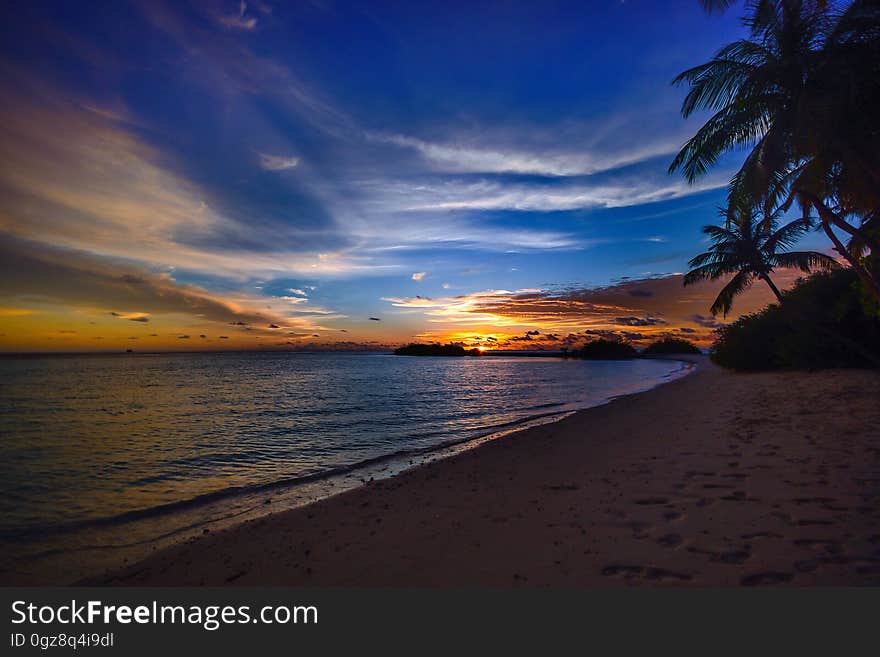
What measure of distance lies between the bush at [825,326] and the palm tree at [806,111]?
242 inches

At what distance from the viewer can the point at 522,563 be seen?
14.1 feet

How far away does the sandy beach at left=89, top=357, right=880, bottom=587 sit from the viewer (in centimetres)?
399

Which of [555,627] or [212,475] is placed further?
[212,475]

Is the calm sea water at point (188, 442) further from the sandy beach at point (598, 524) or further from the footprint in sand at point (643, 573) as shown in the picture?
the footprint in sand at point (643, 573)

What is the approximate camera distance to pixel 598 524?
5.17 meters

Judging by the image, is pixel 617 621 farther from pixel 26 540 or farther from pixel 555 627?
pixel 26 540

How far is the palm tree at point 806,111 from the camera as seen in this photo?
9.55 m

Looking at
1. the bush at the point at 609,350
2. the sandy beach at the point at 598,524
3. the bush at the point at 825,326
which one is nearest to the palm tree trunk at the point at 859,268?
the sandy beach at the point at 598,524

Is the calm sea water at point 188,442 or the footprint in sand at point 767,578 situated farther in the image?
the calm sea water at point 188,442

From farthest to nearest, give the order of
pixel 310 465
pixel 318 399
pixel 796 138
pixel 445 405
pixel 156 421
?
pixel 318 399, pixel 445 405, pixel 156 421, pixel 310 465, pixel 796 138

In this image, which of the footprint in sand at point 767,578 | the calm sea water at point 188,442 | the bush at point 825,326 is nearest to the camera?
the footprint in sand at point 767,578

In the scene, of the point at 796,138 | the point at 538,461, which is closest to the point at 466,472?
the point at 538,461

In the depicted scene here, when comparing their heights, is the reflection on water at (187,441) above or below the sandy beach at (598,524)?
below

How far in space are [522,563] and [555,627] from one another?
1.07 metres
